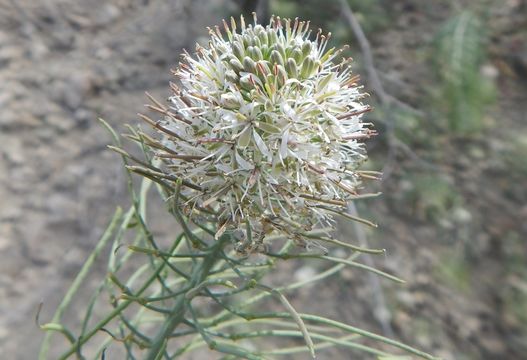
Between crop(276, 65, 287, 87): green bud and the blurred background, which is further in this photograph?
the blurred background

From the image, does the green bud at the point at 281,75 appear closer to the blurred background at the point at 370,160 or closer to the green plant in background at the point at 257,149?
the green plant in background at the point at 257,149

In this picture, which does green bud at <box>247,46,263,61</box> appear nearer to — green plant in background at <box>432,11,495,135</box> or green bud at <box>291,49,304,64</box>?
green bud at <box>291,49,304,64</box>

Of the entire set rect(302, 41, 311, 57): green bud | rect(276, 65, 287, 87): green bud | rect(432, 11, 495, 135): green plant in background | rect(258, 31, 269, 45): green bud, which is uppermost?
rect(432, 11, 495, 135): green plant in background

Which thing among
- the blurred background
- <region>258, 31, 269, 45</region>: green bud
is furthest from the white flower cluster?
the blurred background

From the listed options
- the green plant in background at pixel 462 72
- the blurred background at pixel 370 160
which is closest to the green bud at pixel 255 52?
the blurred background at pixel 370 160

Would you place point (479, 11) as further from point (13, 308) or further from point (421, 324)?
point (13, 308)

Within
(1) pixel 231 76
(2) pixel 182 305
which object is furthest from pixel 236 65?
(2) pixel 182 305

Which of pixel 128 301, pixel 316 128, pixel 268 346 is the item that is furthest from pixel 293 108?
pixel 268 346
